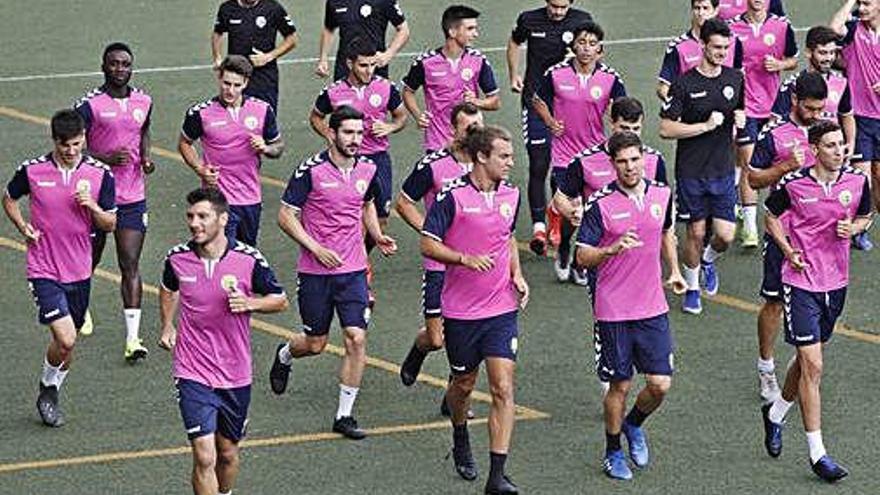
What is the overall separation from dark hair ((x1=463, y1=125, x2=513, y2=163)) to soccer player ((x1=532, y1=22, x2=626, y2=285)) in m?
4.91

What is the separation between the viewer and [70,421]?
17.2 metres

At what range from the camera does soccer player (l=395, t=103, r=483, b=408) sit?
55.0ft

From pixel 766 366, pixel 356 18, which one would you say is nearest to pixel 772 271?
pixel 766 366

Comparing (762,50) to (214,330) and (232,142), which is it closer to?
(232,142)

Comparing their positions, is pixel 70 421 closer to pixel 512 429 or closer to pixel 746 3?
pixel 512 429

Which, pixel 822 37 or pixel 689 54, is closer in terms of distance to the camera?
pixel 822 37

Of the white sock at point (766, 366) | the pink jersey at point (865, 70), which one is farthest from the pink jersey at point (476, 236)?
the pink jersey at point (865, 70)

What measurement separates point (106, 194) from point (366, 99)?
3701 millimetres

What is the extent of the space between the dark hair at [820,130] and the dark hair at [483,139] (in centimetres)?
214

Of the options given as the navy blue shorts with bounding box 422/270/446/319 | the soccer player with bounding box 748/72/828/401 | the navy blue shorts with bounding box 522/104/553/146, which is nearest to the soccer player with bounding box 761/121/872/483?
the soccer player with bounding box 748/72/828/401

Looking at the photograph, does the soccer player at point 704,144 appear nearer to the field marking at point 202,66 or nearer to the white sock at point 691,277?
the white sock at point 691,277

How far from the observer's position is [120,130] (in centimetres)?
1894

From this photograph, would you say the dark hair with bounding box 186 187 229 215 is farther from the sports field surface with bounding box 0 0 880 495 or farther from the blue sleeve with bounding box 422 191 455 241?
the sports field surface with bounding box 0 0 880 495

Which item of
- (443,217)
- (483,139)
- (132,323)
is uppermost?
(483,139)
